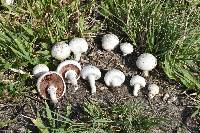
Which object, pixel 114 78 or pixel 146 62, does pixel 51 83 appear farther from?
pixel 146 62

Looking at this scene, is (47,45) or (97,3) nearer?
(47,45)

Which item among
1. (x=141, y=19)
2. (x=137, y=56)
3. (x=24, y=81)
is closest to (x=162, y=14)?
(x=141, y=19)

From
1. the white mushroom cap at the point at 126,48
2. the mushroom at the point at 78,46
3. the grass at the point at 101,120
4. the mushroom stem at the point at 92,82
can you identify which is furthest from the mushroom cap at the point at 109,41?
the grass at the point at 101,120

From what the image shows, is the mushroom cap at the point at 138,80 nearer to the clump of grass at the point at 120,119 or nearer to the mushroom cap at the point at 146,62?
the mushroom cap at the point at 146,62

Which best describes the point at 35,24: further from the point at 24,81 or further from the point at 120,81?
the point at 120,81

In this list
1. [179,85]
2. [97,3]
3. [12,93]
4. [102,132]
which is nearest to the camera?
[102,132]

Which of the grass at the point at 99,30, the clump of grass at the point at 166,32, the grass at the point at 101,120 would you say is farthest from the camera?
the clump of grass at the point at 166,32
